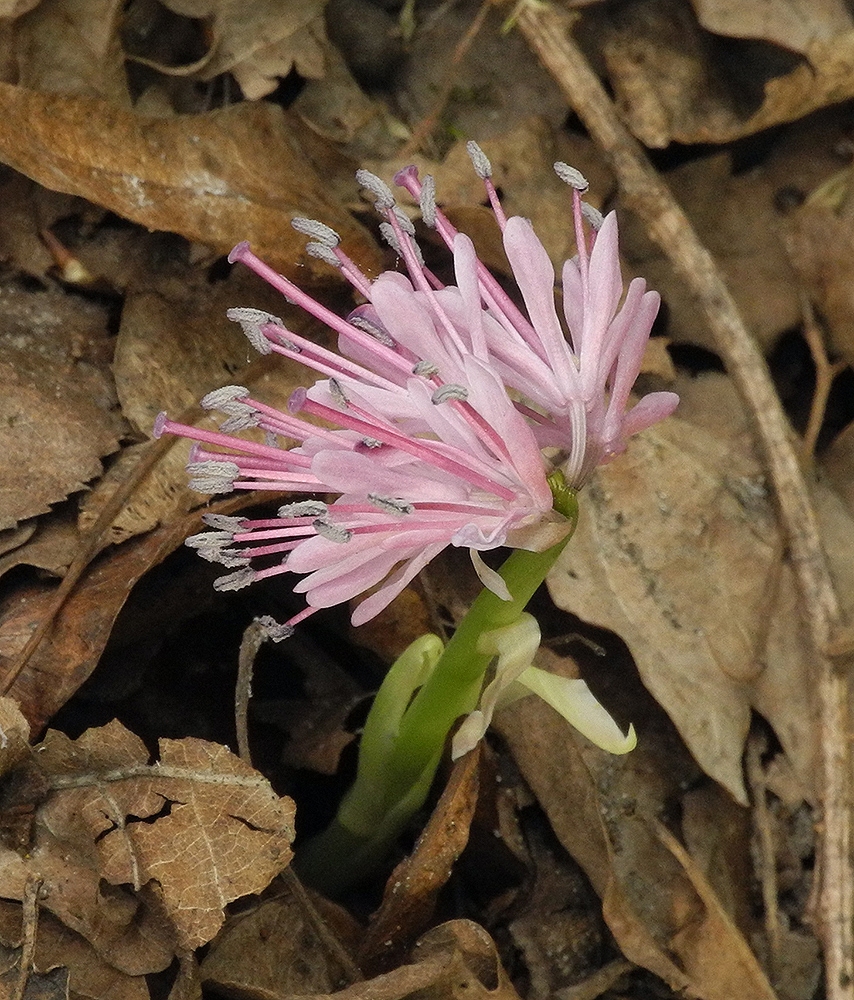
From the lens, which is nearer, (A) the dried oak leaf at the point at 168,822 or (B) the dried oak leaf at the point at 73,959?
(B) the dried oak leaf at the point at 73,959

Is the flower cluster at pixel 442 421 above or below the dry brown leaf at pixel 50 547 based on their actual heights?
above

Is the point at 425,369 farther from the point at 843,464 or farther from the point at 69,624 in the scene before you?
the point at 843,464

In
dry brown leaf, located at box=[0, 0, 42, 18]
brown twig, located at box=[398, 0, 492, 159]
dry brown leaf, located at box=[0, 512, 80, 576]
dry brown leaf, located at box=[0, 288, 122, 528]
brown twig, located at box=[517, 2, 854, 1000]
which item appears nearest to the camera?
dry brown leaf, located at box=[0, 512, 80, 576]

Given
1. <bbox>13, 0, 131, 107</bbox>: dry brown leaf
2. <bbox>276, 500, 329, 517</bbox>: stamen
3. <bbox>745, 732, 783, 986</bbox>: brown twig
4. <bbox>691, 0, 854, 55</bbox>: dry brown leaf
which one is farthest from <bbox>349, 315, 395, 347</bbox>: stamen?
<bbox>691, 0, 854, 55</bbox>: dry brown leaf

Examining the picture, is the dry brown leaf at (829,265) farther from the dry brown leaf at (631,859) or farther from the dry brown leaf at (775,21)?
the dry brown leaf at (631,859)

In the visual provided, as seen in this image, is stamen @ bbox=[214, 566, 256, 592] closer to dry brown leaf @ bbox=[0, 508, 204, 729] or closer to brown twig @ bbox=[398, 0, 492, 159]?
dry brown leaf @ bbox=[0, 508, 204, 729]

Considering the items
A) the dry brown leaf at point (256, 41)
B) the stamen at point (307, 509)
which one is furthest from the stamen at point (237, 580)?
the dry brown leaf at point (256, 41)

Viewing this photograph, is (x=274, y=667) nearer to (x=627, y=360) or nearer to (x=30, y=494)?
(x=30, y=494)
